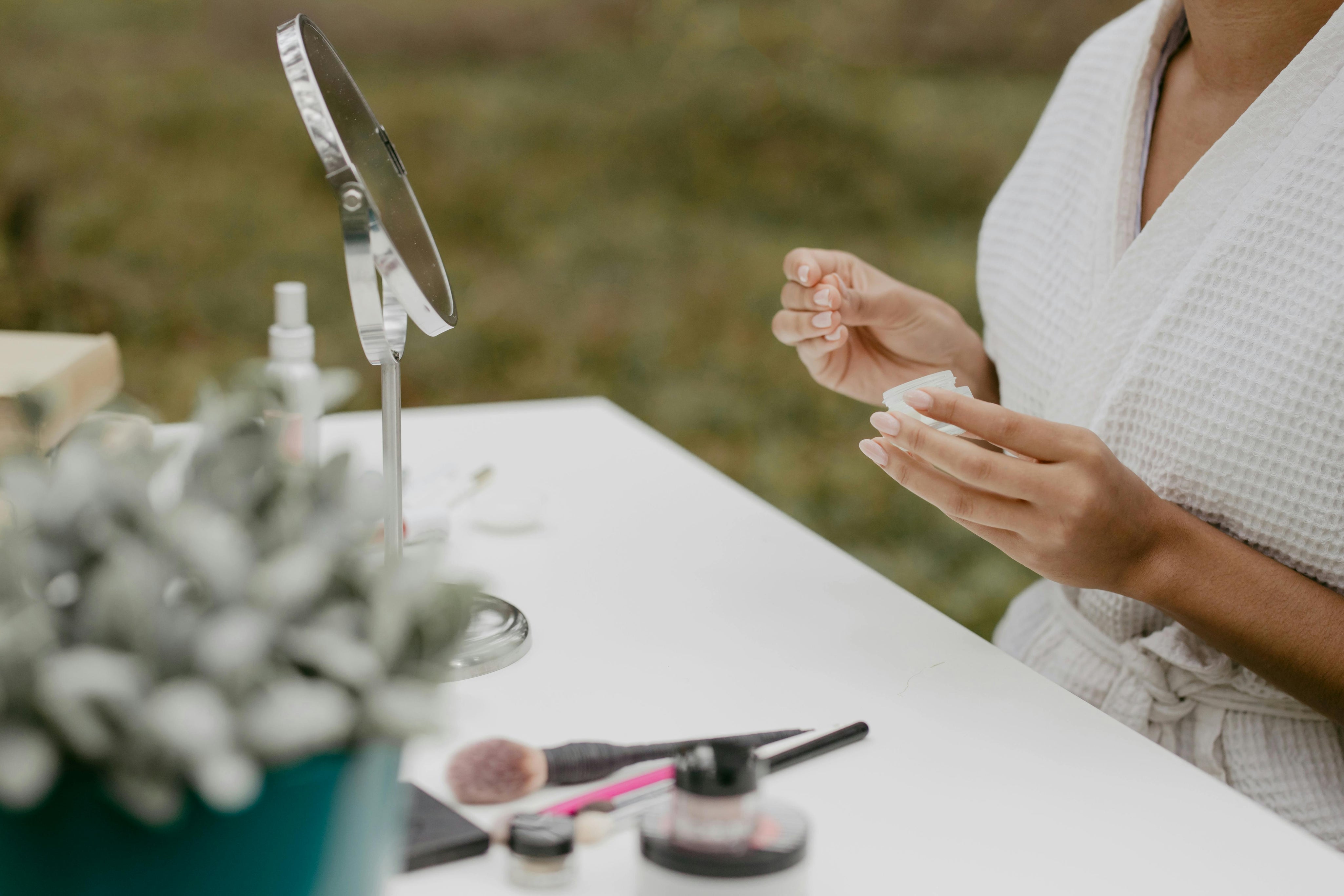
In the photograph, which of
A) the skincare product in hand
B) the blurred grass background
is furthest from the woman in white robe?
the blurred grass background

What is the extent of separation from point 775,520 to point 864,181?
2.56 meters

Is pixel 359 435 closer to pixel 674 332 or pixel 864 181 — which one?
pixel 674 332

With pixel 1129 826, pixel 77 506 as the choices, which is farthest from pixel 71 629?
pixel 1129 826

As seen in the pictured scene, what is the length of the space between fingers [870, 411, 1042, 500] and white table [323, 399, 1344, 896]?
100 millimetres

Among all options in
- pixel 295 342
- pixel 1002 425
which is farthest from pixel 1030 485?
pixel 295 342

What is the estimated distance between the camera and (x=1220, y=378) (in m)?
0.74

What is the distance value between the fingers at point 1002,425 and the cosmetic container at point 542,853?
1.03 ft

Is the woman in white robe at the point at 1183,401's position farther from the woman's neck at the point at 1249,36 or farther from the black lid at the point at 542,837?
the black lid at the point at 542,837

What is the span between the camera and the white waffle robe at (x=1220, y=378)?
2.36 ft

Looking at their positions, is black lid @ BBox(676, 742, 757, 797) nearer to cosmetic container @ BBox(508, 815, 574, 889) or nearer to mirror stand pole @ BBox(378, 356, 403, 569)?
cosmetic container @ BBox(508, 815, 574, 889)

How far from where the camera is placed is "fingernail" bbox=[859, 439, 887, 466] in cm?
67

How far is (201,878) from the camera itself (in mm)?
310

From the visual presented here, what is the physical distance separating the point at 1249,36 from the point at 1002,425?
42 centimetres

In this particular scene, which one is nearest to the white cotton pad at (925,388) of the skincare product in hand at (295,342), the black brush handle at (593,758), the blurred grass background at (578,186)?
the black brush handle at (593,758)
